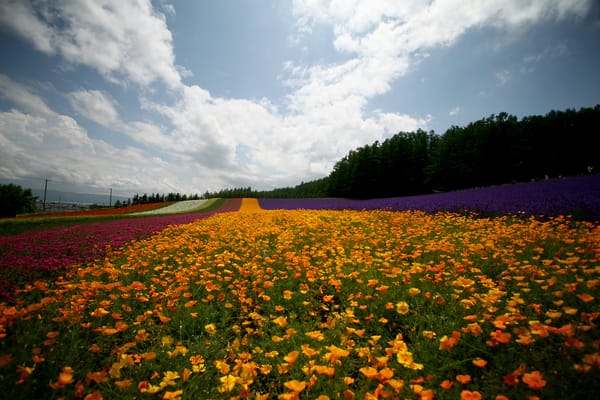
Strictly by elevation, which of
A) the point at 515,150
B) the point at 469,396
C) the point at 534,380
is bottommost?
the point at 469,396

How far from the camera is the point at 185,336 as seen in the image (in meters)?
2.66

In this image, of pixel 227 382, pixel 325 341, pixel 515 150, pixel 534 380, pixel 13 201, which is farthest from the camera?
pixel 13 201

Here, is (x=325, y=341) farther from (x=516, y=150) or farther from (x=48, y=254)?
(x=516, y=150)

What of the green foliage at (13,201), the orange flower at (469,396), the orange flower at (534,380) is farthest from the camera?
the green foliage at (13,201)

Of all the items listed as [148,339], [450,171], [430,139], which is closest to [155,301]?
[148,339]

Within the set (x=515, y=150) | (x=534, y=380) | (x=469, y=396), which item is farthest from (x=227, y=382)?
(x=515, y=150)

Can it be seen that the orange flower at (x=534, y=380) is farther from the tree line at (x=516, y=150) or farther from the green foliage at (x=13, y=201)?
the green foliage at (x=13, y=201)

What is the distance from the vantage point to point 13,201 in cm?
3309

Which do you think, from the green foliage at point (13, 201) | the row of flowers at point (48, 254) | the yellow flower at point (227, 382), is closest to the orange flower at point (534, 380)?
the yellow flower at point (227, 382)

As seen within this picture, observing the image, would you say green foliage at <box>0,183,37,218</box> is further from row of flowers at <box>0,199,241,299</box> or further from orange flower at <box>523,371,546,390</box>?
orange flower at <box>523,371,546,390</box>

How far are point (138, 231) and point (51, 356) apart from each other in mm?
6937

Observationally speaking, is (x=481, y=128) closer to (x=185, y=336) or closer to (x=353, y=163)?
(x=353, y=163)

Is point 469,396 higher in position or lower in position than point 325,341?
higher

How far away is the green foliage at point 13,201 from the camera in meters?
31.2
